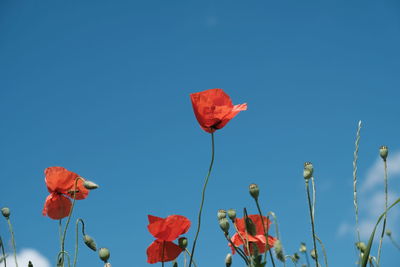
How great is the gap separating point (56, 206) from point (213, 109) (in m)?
1.01

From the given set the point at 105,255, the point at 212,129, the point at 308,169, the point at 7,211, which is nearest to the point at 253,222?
the point at 308,169

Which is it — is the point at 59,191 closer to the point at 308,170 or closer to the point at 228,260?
the point at 228,260

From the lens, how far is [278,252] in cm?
150

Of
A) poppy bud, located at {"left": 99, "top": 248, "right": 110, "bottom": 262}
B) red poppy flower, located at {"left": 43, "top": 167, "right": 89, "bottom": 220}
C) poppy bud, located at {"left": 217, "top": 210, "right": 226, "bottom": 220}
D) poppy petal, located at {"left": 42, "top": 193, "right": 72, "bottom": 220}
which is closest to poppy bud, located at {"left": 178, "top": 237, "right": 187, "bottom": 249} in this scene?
poppy bud, located at {"left": 217, "top": 210, "right": 226, "bottom": 220}

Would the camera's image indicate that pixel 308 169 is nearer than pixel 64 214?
Yes

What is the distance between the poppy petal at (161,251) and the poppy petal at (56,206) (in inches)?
26.3

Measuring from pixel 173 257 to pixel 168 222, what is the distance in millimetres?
181

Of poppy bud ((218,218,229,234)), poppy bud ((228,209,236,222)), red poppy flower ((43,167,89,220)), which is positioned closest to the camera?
poppy bud ((218,218,229,234))

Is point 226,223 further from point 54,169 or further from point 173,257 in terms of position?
point 54,169

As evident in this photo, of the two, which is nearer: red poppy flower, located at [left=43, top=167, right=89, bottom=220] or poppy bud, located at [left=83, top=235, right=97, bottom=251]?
poppy bud, located at [left=83, top=235, right=97, bottom=251]

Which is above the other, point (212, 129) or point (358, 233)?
point (212, 129)

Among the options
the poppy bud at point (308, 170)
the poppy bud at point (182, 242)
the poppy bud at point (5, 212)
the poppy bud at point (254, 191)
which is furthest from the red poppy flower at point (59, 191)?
the poppy bud at point (308, 170)

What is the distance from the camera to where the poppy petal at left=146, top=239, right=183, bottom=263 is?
76.9 inches

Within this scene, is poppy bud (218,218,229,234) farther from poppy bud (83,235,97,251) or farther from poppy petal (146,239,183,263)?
poppy bud (83,235,97,251)
